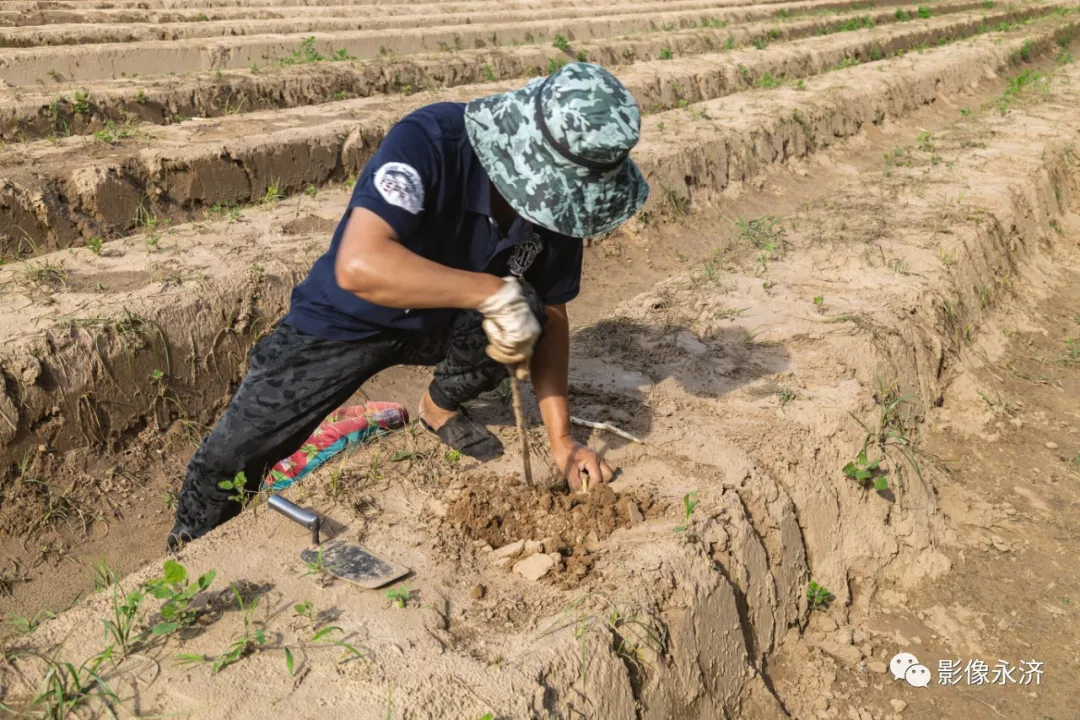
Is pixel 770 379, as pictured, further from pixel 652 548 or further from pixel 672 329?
pixel 652 548

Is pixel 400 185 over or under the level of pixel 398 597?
over

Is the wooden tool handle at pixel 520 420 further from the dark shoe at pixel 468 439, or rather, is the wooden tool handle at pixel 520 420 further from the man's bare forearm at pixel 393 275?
the man's bare forearm at pixel 393 275

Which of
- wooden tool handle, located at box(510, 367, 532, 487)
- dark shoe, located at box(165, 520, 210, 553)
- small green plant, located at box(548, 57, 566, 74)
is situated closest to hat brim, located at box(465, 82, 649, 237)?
wooden tool handle, located at box(510, 367, 532, 487)

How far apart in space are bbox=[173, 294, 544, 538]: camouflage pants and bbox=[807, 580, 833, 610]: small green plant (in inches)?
47.4

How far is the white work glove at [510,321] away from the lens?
89.5 inches

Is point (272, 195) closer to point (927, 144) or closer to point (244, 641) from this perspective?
point (244, 641)

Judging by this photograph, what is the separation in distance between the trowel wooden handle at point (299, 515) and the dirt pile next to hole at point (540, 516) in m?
0.36

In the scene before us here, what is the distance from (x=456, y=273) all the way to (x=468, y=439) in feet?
2.62

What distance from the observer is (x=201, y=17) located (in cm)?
936

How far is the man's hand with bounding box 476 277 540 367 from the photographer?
2.27m

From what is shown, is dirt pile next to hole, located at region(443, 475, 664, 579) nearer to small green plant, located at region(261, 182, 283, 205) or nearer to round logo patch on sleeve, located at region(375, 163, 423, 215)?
round logo patch on sleeve, located at region(375, 163, 423, 215)

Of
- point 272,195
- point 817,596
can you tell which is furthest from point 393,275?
point 272,195

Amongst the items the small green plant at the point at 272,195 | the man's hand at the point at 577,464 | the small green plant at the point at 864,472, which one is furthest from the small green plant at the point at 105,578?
the small green plant at the point at 272,195

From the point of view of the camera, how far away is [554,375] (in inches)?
111
